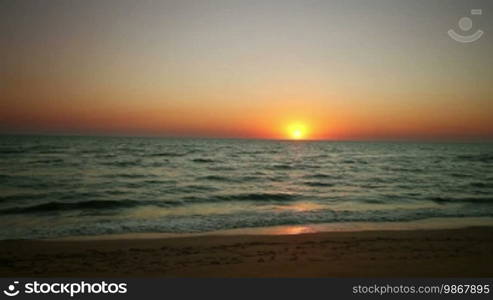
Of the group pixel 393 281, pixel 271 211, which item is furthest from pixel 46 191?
pixel 393 281

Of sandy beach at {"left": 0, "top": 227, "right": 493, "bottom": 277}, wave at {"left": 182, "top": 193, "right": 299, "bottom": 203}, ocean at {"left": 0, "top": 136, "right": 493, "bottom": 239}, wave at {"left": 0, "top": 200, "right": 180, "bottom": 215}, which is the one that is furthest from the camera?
wave at {"left": 182, "top": 193, "right": 299, "bottom": 203}

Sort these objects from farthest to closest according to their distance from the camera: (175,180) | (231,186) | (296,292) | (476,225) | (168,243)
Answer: (175,180), (231,186), (476,225), (168,243), (296,292)

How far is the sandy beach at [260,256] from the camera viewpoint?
19.3 ft

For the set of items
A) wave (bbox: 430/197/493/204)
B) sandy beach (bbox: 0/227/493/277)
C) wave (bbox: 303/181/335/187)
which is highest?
wave (bbox: 303/181/335/187)

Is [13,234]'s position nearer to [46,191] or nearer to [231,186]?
[46,191]

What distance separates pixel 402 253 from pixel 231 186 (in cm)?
1190

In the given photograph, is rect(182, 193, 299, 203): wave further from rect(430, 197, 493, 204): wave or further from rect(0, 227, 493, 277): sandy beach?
rect(0, 227, 493, 277): sandy beach

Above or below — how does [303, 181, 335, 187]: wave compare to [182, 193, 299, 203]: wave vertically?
above

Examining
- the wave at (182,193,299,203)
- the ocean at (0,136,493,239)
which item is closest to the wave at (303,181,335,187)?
the ocean at (0,136,493,239)

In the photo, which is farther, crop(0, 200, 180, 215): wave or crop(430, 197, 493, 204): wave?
crop(430, 197, 493, 204): wave

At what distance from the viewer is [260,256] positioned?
22.0 feet

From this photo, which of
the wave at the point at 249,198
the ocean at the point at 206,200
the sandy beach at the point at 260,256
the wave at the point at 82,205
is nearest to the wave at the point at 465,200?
the ocean at the point at 206,200

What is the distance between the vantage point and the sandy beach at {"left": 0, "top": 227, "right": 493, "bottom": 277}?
5.89 m

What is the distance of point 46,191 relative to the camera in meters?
15.4
